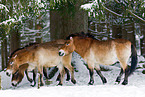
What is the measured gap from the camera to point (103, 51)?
8031 mm

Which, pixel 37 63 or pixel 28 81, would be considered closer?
pixel 37 63

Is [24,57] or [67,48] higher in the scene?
[67,48]

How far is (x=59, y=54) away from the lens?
26.1ft

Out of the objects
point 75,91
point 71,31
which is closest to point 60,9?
point 71,31

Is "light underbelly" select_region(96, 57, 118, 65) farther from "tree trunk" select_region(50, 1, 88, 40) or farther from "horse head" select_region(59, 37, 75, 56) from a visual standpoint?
"tree trunk" select_region(50, 1, 88, 40)

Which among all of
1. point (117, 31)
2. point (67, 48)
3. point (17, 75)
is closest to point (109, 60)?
point (67, 48)

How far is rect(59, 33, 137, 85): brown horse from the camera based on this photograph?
25.5 ft

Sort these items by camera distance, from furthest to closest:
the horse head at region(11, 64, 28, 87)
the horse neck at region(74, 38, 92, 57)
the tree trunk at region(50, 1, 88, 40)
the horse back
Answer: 1. the tree trunk at region(50, 1, 88, 40)
2. the horse head at region(11, 64, 28, 87)
3. the horse neck at region(74, 38, 92, 57)
4. the horse back

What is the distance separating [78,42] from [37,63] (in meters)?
1.66

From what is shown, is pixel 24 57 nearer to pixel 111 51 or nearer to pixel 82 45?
pixel 82 45

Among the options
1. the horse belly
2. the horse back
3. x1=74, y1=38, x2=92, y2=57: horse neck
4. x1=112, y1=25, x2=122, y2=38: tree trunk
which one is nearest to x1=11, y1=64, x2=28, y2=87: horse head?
x1=74, y1=38, x2=92, y2=57: horse neck

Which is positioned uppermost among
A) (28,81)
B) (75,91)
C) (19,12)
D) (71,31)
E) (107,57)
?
(19,12)

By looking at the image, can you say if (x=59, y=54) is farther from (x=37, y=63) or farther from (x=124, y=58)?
(x=124, y=58)

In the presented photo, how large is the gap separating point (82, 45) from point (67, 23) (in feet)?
9.72
